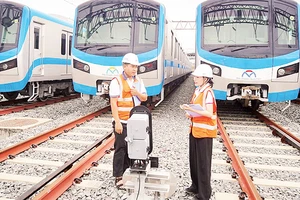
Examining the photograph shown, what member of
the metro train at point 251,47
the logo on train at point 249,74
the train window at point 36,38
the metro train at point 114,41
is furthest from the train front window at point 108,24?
the logo on train at point 249,74

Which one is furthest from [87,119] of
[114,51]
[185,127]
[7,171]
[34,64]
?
[7,171]

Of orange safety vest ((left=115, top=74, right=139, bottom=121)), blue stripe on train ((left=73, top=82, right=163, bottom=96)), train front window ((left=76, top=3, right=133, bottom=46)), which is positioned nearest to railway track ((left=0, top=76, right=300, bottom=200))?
orange safety vest ((left=115, top=74, right=139, bottom=121))

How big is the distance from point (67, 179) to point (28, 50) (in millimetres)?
6368

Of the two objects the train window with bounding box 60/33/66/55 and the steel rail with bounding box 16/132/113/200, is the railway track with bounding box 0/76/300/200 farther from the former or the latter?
the train window with bounding box 60/33/66/55

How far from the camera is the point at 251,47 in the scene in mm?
7352

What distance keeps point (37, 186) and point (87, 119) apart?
14.2 ft

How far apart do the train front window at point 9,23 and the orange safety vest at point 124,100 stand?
652cm

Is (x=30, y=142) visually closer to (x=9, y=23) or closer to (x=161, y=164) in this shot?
(x=161, y=164)

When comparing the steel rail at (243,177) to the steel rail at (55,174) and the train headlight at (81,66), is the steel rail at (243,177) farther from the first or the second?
the train headlight at (81,66)

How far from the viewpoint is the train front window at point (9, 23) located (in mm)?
8891

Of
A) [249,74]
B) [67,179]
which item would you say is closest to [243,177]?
[67,179]

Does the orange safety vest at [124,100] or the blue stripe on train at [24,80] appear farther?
the blue stripe on train at [24,80]

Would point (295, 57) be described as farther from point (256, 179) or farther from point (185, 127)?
point (256, 179)

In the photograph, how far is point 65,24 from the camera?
1181 centimetres
